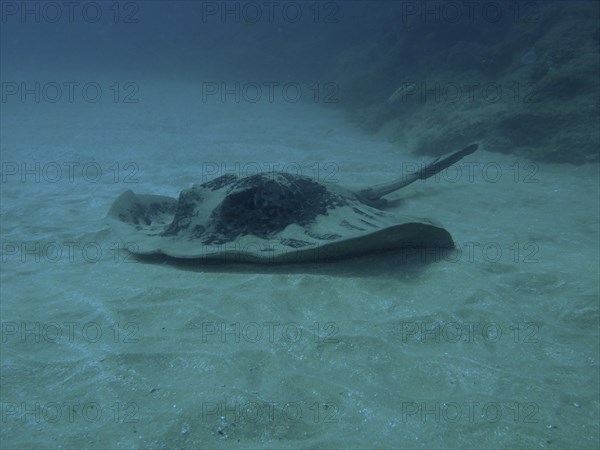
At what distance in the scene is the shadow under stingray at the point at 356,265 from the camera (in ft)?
12.5

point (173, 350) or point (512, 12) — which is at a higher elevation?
point (512, 12)

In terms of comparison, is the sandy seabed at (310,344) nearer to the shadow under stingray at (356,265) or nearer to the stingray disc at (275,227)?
the shadow under stingray at (356,265)

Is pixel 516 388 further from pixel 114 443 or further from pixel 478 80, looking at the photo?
pixel 478 80

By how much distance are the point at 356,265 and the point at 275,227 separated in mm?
872

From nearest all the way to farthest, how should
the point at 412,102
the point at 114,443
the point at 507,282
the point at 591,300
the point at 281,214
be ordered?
1. the point at 114,443
2. the point at 591,300
3. the point at 507,282
4. the point at 281,214
5. the point at 412,102

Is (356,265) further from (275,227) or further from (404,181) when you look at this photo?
(404,181)

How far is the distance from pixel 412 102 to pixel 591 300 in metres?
13.3

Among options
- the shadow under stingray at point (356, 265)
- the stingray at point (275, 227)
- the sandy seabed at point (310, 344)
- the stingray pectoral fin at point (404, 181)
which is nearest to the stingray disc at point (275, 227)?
the stingray at point (275, 227)

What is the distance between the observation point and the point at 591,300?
3.31 meters

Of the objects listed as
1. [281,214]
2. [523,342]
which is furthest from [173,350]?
[523,342]

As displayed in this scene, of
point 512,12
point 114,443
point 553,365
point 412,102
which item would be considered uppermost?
point 512,12

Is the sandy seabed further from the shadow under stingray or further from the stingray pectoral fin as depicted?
the stingray pectoral fin

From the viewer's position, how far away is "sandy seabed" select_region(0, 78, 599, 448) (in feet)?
7.24

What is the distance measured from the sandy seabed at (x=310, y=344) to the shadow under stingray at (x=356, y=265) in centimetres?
2
